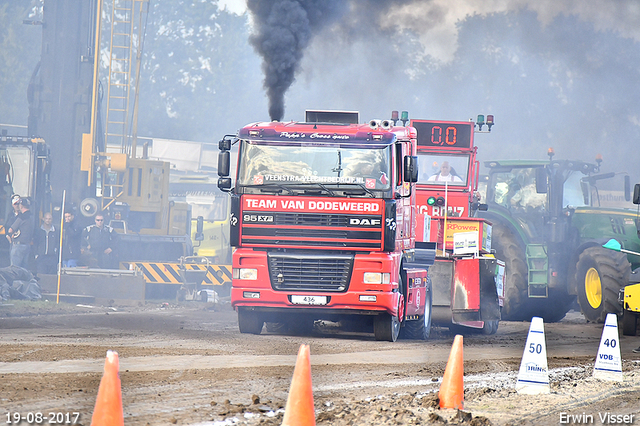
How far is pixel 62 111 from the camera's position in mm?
23359

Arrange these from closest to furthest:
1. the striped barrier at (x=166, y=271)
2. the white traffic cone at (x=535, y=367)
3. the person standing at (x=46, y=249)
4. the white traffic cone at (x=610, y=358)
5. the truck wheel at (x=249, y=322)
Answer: the white traffic cone at (x=535, y=367) < the white traffic cone at (x=610, y=358) < the truck wheel at (x=249, y=322) < the person standing at (x=46, y=249) < the striped barrier at (x=166, y=271)

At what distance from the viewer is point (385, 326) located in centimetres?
1246

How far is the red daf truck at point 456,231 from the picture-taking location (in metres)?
14.6

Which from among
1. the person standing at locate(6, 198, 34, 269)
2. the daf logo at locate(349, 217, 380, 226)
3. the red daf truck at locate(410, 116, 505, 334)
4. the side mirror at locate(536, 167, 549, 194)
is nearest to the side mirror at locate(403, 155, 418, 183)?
the daf logo at locate(349, 217, 380, 226)

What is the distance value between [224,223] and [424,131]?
19.5 metres

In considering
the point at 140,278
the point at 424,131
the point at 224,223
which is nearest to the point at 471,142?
the point at 424,131

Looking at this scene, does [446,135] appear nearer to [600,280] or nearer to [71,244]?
[600,280]

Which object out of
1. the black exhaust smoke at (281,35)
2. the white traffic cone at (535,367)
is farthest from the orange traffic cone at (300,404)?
the black exhaust smoke at (281,35)

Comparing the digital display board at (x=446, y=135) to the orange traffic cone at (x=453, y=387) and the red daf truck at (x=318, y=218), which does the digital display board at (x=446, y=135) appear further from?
the orange traffic cone at (x=453, y=387)

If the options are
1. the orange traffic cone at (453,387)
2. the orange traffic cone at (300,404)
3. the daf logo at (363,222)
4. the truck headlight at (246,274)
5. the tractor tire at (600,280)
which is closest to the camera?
the orange traffic cone at (300,404)

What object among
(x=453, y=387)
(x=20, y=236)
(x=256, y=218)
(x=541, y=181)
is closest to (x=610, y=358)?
(x=453, y=387)

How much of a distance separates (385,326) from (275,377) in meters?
4.46

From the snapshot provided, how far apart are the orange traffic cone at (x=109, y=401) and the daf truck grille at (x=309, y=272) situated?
710 centimetres

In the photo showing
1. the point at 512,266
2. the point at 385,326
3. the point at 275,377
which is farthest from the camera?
the point at 512,266
